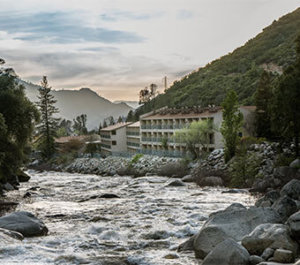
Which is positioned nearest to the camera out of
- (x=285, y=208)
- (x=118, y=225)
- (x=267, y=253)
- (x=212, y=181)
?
(x=267, y=253)

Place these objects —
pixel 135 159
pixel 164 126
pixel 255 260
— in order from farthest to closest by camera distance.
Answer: pixel 164 126 → pixel 135 159 → pixel 255 260

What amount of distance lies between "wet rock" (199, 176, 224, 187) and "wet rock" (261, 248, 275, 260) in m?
26.6

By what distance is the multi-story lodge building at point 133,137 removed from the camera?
88.1 m

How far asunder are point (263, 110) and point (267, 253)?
1903 inches

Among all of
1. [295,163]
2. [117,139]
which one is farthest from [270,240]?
[117,139]

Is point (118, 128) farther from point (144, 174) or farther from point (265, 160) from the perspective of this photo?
point (265, 160)

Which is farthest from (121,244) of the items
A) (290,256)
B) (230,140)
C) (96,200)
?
(230,140)

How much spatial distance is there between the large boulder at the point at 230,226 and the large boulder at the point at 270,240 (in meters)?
1.17

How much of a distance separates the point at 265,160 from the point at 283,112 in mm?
6253

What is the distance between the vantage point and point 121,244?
61.5 feet

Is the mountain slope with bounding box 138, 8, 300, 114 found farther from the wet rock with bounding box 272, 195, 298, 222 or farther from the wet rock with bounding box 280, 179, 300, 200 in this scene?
the wet rock with bounding box 272, 195, 298, 222

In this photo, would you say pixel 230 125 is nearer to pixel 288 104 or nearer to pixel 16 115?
pixel 288 104

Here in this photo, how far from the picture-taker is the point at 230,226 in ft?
57.7

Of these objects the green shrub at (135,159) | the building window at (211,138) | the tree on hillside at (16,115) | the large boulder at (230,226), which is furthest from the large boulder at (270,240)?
the green shrub at (135,159)
